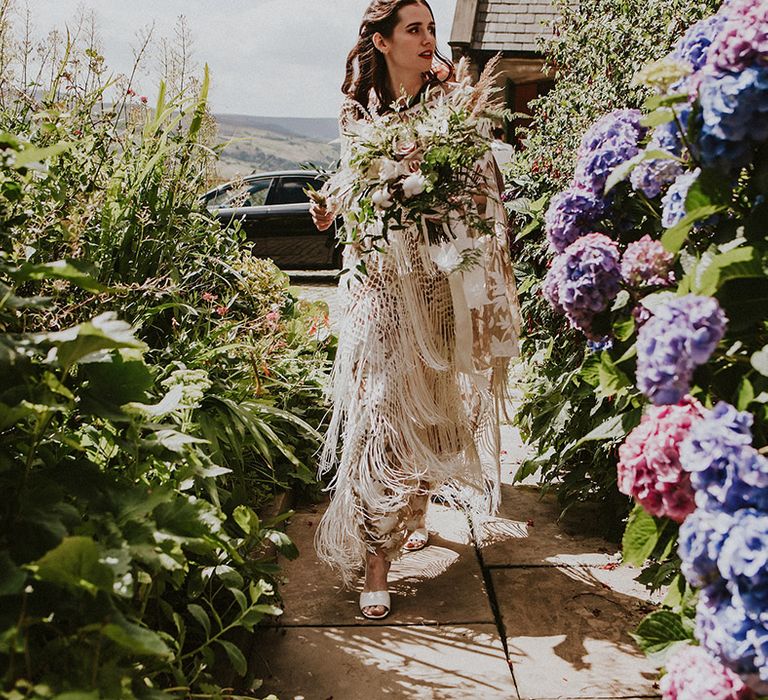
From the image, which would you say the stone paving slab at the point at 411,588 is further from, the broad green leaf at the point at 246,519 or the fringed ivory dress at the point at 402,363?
the broad green leaf at the point at 246,519

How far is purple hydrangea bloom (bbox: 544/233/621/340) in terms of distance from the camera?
1.75m

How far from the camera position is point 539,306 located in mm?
3922

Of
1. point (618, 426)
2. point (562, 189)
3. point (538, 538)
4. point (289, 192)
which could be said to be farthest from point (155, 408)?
point (289, 192)

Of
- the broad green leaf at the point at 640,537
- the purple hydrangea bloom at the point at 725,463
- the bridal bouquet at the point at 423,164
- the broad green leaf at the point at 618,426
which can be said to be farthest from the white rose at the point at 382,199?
the purple hydrangea bloom at the point at 725,463

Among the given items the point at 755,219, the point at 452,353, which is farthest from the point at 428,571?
the point at 755,219

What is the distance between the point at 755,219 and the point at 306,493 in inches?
110

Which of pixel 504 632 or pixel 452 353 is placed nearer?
pixel 504 632

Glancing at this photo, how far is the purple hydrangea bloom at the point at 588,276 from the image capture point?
1.75 meters

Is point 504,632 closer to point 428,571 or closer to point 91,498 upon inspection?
point 428,571

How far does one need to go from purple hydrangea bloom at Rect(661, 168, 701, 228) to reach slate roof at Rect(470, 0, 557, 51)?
1126 centimetres

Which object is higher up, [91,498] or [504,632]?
[91,498]

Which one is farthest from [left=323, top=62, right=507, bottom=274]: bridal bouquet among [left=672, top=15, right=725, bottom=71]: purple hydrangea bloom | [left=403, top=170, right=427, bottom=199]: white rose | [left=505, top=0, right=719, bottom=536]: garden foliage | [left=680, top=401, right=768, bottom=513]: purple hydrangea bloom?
[left=680, top=401, right=768, bottom=513]: purple hydrangea bloom

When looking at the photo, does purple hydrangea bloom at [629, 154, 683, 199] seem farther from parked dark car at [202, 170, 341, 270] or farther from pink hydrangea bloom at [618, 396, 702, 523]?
parked dark car at [202, 170, 341, 270]

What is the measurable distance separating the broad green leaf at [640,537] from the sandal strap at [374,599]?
1494mm
